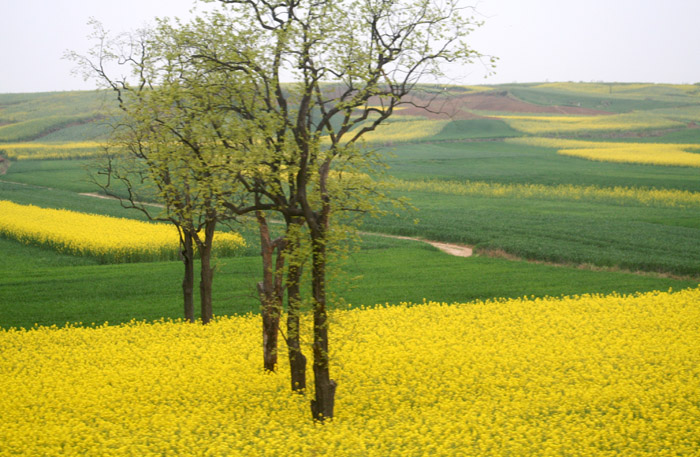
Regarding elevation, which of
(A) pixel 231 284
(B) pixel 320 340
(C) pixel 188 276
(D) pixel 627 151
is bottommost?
(A) pixel 231 284

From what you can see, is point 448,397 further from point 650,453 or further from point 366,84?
point 366,84

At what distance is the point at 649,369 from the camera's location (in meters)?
15.9

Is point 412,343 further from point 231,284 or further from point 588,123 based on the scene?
point 588,123

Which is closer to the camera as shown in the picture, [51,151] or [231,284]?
[231,284]

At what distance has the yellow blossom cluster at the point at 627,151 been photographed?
76500mm

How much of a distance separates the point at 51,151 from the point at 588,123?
278 ft

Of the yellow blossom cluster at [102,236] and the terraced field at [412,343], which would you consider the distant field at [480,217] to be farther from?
the yellow blossom cluster at [102,236]

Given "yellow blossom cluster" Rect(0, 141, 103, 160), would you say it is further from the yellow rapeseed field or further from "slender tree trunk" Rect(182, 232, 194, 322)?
"slender tree trunk" Rect(182, 232, 194, 322)

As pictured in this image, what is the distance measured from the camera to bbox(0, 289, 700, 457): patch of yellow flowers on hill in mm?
11461

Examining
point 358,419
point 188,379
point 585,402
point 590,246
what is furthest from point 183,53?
point 590,246

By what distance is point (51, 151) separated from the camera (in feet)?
317

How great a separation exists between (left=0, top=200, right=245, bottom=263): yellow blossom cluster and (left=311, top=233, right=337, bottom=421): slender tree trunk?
687 inches

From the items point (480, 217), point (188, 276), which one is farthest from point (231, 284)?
point (480, 217)

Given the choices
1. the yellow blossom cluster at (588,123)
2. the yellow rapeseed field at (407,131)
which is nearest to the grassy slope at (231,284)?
the yellow rapeseed field at (407,131)
